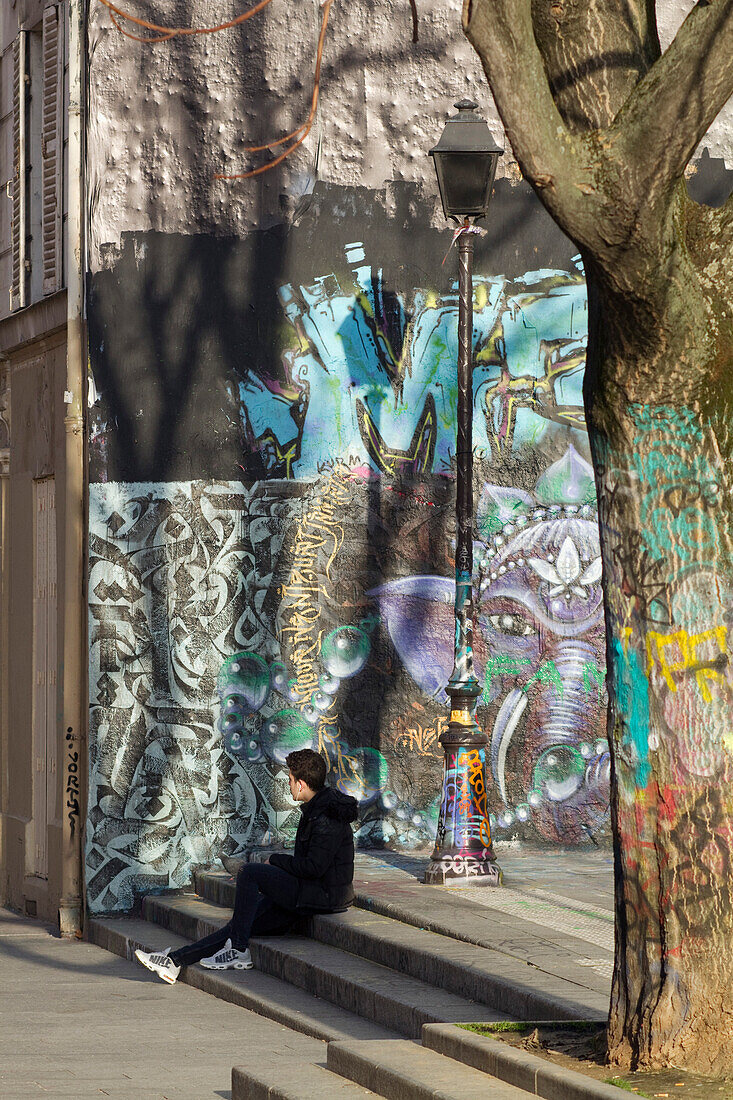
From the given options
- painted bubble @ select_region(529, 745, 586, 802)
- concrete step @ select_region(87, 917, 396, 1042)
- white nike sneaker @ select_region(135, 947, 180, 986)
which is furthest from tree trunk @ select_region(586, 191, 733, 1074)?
painted bubble @ select_region(529, 745, 586, 802)

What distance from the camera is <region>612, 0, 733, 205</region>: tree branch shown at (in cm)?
518

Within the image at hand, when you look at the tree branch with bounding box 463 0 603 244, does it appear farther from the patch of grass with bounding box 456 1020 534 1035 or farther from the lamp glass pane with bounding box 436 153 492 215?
the lamp glass pane with bounding box 436 153 492 215

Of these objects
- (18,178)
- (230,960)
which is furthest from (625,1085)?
(18,178)

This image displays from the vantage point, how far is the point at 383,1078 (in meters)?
5.93

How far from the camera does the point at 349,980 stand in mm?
8273

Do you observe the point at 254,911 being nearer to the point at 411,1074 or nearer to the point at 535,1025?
the point at 535,1025

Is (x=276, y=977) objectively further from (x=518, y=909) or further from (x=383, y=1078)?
(x=383, y=1078)

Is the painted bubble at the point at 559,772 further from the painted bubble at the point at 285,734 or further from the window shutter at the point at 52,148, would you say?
the window shutter at the point at 52,148

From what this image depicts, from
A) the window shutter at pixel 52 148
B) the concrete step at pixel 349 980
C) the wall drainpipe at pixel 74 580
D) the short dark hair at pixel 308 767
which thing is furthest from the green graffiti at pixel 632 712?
the window shutter at pixel 52 148

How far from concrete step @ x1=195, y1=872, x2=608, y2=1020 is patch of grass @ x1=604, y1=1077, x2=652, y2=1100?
38.7 inches

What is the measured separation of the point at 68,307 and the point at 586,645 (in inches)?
→ 166

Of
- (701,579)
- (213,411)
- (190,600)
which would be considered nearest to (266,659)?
(190,600)

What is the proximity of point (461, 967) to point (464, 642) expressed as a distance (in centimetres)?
252

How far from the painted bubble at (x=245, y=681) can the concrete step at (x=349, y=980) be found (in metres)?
1.44
